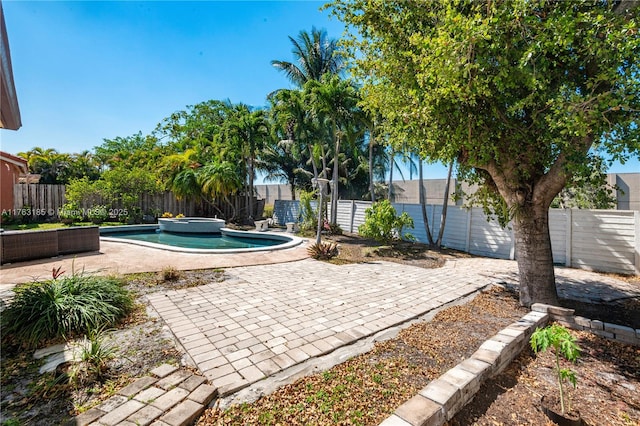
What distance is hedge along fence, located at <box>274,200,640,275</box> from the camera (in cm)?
724

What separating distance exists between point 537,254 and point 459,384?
3.46 m

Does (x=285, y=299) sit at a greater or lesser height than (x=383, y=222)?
lesser

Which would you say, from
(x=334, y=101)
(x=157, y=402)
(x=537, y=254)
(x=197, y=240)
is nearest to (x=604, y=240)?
(x=537, y=254)

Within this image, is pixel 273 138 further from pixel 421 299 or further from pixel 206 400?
pixel 206 400

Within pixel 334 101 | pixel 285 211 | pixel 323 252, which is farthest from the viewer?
pixel 285 211

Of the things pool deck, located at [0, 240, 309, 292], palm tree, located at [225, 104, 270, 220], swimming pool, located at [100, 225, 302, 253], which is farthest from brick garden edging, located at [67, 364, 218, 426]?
palm tree, located at [225, 104, 270, 220]

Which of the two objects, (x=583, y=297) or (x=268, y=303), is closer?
(x=268, y=303)

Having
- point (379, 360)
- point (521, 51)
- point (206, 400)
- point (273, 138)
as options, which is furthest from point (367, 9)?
point (273, 138)

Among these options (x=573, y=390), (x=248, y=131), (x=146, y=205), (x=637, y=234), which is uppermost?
(x=248, y=131)

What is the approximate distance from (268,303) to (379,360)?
221 cm

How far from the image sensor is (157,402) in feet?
7.65

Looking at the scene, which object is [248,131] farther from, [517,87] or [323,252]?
[517,87]

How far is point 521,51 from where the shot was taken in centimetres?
367

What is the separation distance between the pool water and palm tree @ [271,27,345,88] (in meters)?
10.3
